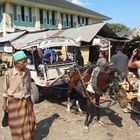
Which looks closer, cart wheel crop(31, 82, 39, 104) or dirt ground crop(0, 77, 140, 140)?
dirt ground crop(0, 77, 140, 140)

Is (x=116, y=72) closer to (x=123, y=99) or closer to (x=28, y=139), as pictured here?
(x=123, y=99)

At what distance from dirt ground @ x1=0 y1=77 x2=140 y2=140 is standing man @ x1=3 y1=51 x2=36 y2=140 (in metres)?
1.35

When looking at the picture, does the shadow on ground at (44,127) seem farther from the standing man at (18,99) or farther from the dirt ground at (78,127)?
the standing man at (18,99)

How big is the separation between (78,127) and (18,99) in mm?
2454

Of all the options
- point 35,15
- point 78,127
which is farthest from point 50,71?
point 35,15

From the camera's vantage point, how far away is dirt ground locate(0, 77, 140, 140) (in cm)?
743

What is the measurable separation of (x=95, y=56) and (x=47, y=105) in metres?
13.6

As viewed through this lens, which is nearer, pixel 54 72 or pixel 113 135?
pixel 113 135

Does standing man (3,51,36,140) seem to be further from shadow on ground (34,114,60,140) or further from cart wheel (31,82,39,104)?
cart wheel (31,82,39,104)

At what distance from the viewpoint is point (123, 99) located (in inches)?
286

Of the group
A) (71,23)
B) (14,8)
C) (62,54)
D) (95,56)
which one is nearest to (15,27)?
(14,8)

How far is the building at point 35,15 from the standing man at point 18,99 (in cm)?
2938

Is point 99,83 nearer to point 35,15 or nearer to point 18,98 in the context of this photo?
point 18,98

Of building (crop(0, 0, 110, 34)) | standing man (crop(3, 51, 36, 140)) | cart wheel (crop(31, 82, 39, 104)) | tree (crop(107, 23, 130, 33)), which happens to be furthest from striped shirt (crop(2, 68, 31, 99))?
tree (crop(107, 23, 130, 33))
